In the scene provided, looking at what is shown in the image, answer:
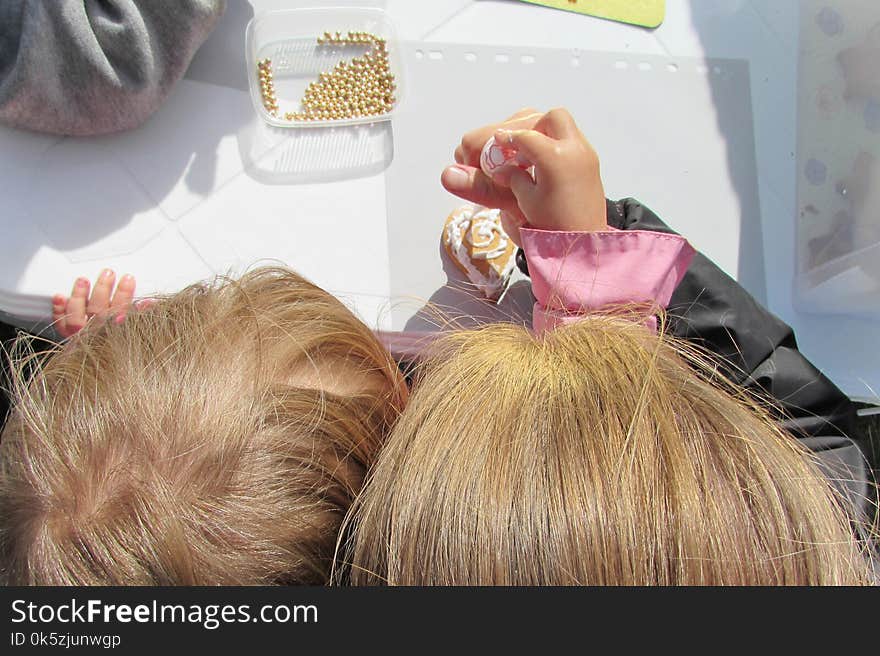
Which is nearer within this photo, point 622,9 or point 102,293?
point 102,293

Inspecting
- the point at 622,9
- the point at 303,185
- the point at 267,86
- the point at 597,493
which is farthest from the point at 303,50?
the point at 597,493

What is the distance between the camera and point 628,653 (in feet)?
1.16

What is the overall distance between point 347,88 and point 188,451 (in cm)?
51

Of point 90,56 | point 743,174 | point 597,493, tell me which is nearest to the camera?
point 597,493

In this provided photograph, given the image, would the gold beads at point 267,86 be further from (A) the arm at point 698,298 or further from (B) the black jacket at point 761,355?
(B) the black jacket at point 761,355

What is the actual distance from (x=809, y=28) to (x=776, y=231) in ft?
0.87

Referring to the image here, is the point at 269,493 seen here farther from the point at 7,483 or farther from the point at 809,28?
the point at 809,28

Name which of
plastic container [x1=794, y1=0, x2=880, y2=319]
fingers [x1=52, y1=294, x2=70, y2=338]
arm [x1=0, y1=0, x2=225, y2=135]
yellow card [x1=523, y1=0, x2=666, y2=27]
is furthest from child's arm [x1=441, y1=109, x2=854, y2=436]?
fingers [x1=52, y1=294, x2=70, y2=338]

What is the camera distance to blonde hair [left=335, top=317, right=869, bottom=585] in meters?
0.35

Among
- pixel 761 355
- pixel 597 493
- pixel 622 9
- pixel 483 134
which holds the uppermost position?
pixel 622 9

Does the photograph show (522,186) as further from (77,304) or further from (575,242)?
(77,304)

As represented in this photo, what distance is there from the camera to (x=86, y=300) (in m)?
0.68

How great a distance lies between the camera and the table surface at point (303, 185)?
27.2 inches

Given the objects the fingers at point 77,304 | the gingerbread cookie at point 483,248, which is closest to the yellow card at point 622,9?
the gingerbread cookie at point 483,248
